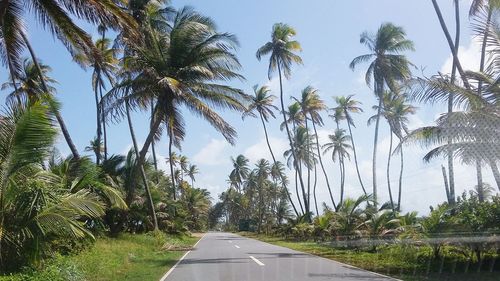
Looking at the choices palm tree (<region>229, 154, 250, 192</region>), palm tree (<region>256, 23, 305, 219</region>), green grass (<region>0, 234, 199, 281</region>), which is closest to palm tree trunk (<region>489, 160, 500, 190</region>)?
green grass (<region>0, 234, 199, 281</region>)

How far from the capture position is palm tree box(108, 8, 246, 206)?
23469mm

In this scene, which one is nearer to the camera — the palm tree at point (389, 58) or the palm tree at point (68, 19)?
the palm tree at point (68, 19)

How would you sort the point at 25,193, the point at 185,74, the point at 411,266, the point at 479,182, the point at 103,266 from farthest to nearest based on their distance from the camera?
the point at 185,74 < the point at 479,182 < the point at 411,266 < the point at 103,266 < the point at 25,193

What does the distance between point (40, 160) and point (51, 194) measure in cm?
77

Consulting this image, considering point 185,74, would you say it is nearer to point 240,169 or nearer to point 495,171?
point 495,171

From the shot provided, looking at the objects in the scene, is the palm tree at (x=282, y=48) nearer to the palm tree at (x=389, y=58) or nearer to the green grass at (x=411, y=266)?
the palm tree at (x=389, y=58)

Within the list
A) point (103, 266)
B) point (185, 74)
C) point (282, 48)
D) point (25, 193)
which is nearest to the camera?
point (25, 193)

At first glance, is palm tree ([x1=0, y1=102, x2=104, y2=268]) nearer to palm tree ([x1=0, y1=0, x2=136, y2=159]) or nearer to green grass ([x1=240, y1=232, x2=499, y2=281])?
palm tree ([x1=0, y1=0, x2=136, y2=159])

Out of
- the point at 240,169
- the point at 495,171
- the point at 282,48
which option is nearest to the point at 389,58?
the point at 282,48

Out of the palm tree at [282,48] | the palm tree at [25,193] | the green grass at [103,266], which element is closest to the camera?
the palm tree at [25,193]

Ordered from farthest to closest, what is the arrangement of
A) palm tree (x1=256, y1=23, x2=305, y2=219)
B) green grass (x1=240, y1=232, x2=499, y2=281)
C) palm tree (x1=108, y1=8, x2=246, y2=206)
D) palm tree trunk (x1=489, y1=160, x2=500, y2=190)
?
palm tree (x1=256, y1=23, x2=305, y2=219) < palm tree (x1=108, y1=8, x2=246, y2=206) < palm tree trunk (x1=489, y1=160, x2=500, y2=190) < green grass (x1=240, y1=232, x2=499, y2=281)

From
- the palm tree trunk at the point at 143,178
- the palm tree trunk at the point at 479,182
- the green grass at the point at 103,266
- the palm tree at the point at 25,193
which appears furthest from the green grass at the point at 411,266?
the palm tree trunk at the point at 143,178

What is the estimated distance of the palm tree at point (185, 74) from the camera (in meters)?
23.5

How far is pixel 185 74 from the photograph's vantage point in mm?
23828
